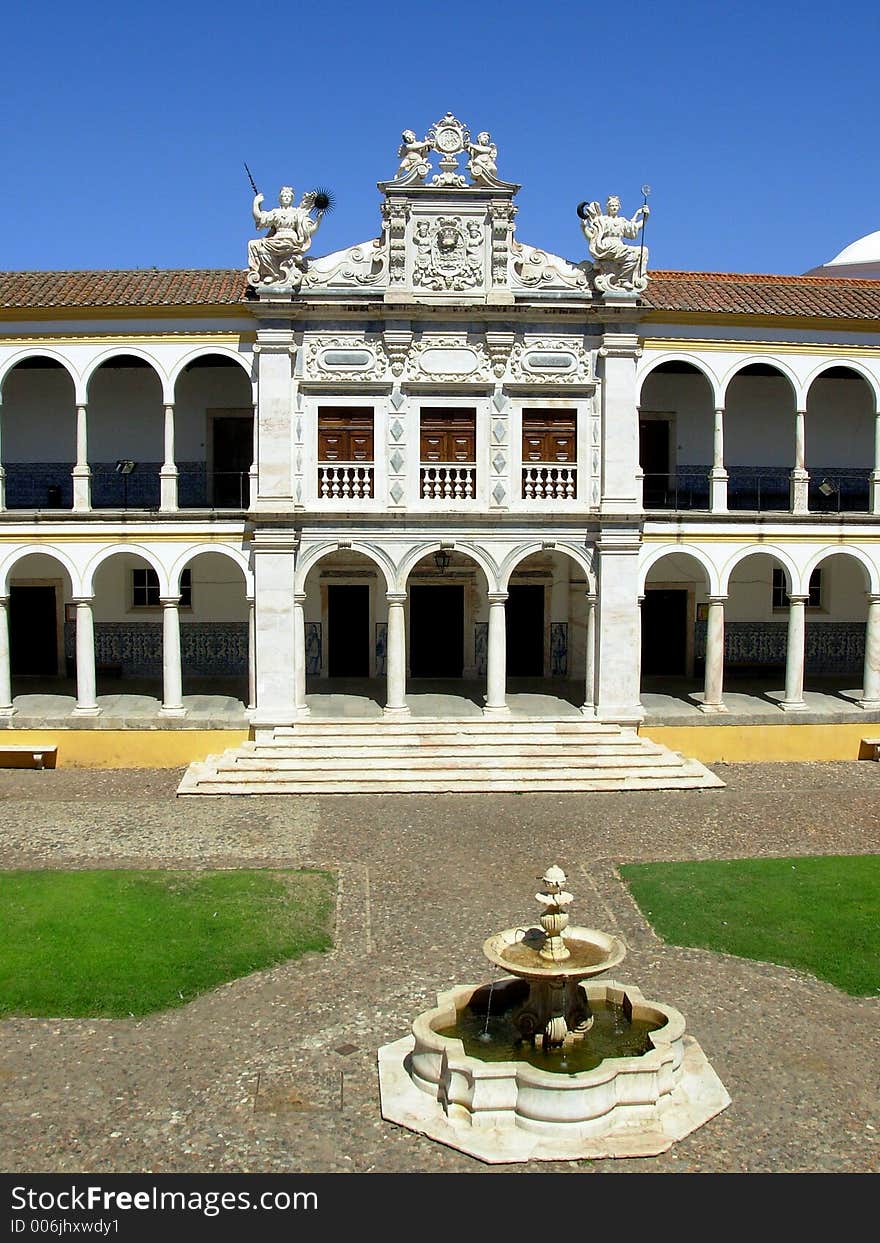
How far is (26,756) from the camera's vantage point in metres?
17.5

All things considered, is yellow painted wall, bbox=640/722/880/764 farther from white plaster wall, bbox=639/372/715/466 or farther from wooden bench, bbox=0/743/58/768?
wooden bench, bbox=0/743/58/768

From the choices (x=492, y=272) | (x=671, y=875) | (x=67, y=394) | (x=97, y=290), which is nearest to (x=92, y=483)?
(x=67, y=394)

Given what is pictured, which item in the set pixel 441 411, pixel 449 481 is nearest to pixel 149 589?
pixel 449 481

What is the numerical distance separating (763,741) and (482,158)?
1059 cm

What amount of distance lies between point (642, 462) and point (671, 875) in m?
10.6

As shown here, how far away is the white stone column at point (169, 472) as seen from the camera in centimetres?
1830

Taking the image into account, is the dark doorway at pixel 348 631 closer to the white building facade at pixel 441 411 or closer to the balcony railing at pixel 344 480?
the white building facade at pixel 441 411

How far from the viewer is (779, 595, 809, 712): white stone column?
62.0ft

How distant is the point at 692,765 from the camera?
17.1 m

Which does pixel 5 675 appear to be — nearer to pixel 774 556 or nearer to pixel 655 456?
pixel 655 456

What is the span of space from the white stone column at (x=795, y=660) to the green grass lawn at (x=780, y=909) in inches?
245

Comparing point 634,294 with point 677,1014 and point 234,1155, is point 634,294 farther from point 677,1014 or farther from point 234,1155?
point 234,1155

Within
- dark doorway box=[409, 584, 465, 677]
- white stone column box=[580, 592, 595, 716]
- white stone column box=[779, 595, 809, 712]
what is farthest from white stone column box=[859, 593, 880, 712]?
dark doorway box=[409, 584, 465, 677]

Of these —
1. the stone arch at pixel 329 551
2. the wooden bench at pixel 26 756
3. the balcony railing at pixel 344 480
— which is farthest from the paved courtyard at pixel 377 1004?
the balcony railing at pixel 344 480
